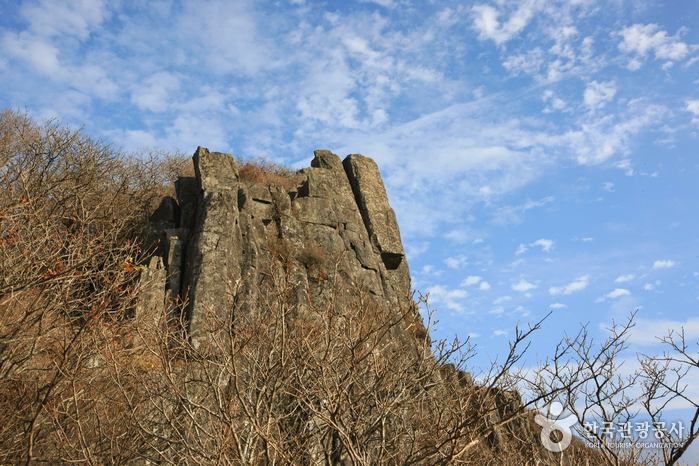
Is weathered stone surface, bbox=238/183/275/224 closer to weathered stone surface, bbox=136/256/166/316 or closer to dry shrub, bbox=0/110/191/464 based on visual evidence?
weathered stone surface, bbox=136/256/166/316

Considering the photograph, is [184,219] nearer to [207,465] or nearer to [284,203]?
[284,203]

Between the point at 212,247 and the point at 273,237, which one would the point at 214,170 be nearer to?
the point at 273,237

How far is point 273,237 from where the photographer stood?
18109 mm

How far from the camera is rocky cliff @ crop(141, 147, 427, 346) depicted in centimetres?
1427

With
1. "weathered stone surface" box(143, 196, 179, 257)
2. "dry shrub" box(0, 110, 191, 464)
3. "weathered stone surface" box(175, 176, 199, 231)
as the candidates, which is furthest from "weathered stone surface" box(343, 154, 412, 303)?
"dry shrub" box(0, 110, 191, 464)

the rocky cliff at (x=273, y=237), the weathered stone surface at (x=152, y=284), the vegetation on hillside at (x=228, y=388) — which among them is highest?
the rocky cliff at (x=273, y=237)

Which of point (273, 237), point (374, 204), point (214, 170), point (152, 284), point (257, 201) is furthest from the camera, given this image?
point (374, 204)

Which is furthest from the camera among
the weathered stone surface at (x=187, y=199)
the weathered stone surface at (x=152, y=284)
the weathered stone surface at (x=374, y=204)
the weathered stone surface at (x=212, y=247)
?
the weathered stone surface at (x=374, y=204)

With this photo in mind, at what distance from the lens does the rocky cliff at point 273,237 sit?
14.3 metres

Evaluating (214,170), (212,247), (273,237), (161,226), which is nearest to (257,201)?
(273,237)

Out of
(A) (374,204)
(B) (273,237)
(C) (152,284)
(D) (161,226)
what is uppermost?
(A) (374,204)

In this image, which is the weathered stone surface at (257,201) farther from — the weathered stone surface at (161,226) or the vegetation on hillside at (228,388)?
the vegetation on hillside at (228,388)

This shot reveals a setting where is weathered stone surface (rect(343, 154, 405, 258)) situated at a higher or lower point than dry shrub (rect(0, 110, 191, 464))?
higher

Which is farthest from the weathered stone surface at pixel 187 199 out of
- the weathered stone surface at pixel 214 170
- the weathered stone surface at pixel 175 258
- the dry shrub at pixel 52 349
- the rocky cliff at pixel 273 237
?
the dry shrub at pixel 52 349
